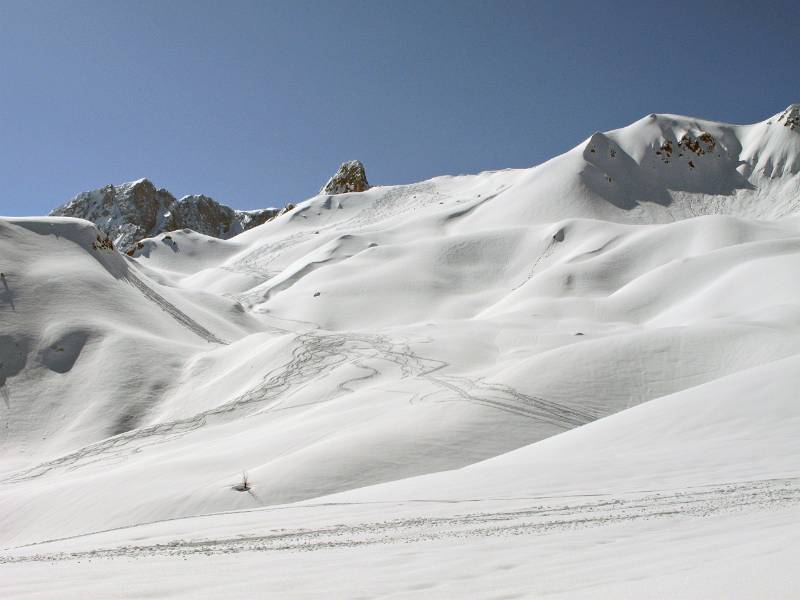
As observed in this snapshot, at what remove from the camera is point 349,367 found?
2323 cm

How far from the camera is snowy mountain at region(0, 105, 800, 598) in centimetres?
558

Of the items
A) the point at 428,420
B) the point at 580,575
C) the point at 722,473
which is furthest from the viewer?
the point at 428,420

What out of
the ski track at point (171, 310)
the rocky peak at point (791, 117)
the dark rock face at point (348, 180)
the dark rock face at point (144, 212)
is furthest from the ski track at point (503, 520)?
the dark rock face at point (144, 212)

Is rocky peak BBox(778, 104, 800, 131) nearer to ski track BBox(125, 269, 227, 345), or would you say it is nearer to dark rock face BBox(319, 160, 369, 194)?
dark rock face BBox(319, 160, 369, 194)

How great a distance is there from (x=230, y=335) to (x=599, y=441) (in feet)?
104

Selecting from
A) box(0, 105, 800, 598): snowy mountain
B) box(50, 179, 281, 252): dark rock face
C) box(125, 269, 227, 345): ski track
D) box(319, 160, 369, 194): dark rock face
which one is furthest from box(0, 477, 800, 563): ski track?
box(50, 179, 281, 252): dark rock face

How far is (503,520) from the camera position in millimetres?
7504

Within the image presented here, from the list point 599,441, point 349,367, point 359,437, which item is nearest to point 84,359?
point 349,367

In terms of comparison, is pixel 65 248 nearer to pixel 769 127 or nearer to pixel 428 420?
pixel 428 420

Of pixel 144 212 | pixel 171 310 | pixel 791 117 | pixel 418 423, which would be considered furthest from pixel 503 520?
pixel 144 212

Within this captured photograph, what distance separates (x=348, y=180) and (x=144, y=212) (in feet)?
134

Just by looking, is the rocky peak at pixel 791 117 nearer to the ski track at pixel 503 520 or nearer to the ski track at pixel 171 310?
the ski track at pixel 171 310

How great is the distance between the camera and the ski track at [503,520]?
22.0 feet

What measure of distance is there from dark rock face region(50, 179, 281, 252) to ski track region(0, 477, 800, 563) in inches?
4908
